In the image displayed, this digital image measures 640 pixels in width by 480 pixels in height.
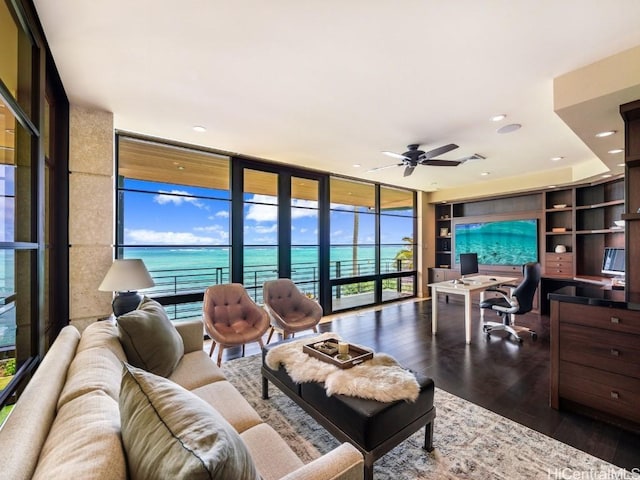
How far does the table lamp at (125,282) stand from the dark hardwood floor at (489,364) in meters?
1.36

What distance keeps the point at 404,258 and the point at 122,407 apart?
Answer: 702 centimetres

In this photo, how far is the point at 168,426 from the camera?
83 centimetres

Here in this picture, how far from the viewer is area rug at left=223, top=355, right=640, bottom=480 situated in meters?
1.79

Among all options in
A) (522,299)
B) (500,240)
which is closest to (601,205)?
(500,240)

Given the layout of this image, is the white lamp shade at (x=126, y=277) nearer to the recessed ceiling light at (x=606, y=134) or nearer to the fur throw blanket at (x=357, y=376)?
the fur throw blanket at (x=357, y=376)

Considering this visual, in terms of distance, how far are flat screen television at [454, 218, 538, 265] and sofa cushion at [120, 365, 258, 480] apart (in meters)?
6.87

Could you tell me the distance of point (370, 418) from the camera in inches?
63.1

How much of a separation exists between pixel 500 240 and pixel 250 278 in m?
5.37

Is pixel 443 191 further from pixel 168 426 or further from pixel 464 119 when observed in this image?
pixel 168 426

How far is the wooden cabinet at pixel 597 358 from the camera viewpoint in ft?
7.03

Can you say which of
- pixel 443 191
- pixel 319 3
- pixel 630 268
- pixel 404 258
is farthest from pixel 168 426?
pixel 443 191

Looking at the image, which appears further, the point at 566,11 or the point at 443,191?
the point at 443,191

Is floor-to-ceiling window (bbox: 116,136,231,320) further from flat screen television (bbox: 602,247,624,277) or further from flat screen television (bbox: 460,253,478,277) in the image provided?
flat screen television (bbox: 602,247,624,277)

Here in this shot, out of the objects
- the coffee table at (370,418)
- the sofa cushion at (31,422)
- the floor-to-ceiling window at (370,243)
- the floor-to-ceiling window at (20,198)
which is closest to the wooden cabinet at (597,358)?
the coffee table at (370,418)
